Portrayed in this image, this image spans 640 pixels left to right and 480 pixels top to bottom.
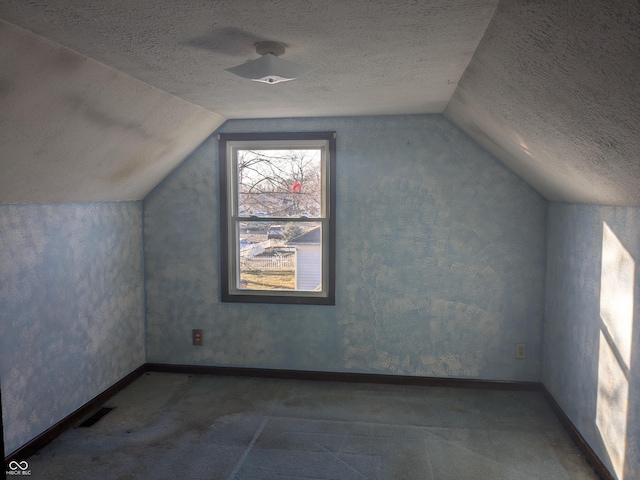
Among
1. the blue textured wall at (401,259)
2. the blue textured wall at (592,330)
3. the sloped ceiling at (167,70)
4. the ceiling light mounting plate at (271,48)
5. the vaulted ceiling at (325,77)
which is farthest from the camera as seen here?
the blue textured wall at (401,259)

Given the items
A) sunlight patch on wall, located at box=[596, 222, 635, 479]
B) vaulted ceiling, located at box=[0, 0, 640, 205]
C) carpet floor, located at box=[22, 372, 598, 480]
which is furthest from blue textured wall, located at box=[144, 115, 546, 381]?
sunlight patch on wall, located at box=[596, 222, 635, 479]

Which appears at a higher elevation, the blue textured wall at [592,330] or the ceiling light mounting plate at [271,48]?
the ceiling light mounting plate at [271,48]

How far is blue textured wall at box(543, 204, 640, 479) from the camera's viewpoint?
248 cm

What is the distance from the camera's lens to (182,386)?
13.6 ft

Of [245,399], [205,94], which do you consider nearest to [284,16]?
[205,94]

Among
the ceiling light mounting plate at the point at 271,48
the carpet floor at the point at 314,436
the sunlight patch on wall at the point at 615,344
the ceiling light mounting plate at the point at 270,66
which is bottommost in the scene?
the carpet floor at the point at 314,436

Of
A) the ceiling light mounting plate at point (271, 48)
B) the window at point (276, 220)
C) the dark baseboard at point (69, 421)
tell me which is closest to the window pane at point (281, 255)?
the window at point (276, 220)

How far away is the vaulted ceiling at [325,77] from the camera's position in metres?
1.64

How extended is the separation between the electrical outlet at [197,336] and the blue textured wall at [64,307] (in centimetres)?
46

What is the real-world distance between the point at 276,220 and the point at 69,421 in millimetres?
2123

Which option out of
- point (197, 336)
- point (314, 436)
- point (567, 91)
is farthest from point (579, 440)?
point (197, 336)

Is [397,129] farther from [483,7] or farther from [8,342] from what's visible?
[8,342]

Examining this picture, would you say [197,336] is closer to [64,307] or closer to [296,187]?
[64,307]

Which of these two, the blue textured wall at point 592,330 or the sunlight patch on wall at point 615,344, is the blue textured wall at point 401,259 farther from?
the sunlight patch on wall at point 615,344
